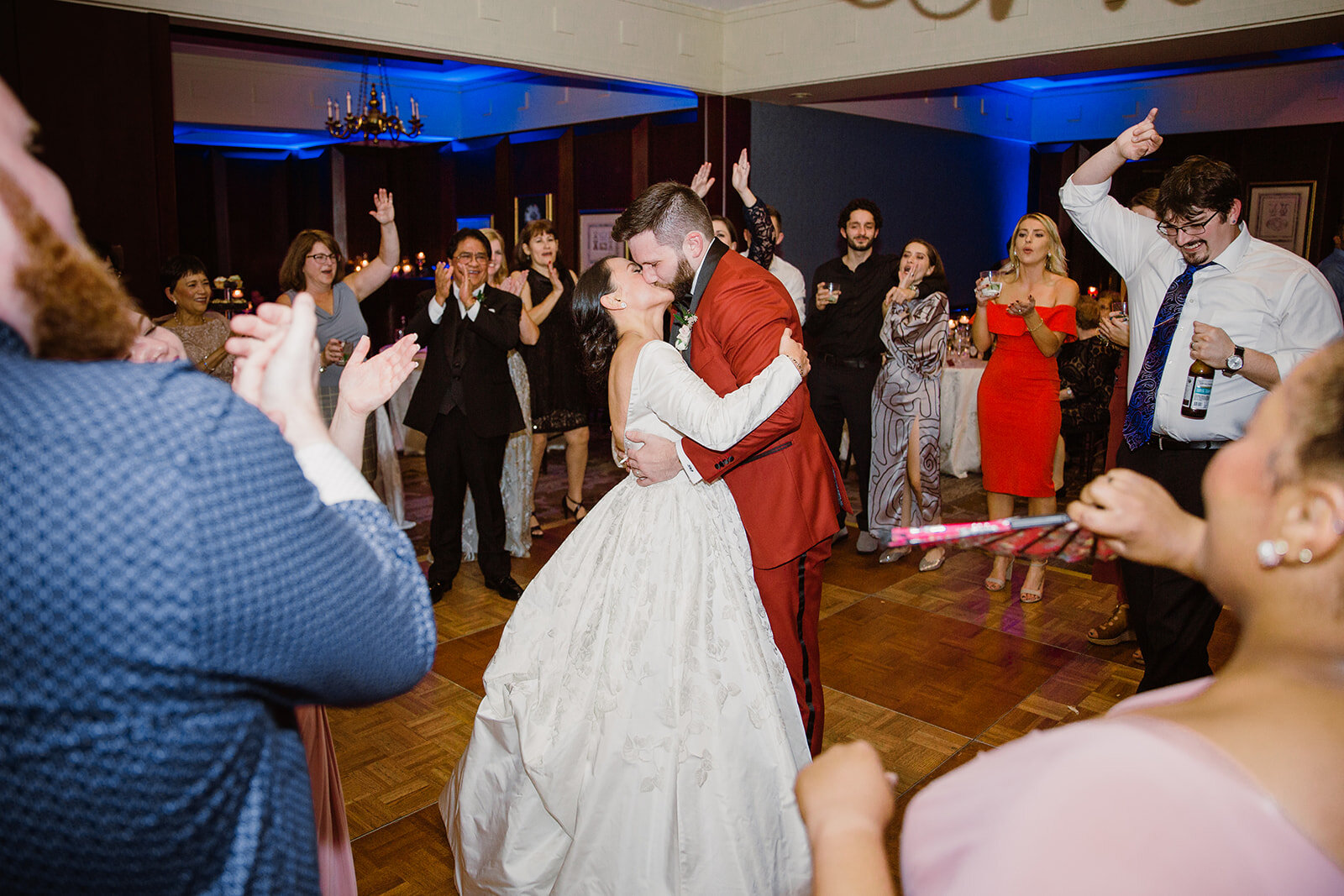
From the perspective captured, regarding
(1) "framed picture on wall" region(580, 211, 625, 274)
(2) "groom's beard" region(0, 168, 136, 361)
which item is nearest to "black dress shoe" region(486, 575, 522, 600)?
(2) "groom's beard" region(0, 168, 136, 361)

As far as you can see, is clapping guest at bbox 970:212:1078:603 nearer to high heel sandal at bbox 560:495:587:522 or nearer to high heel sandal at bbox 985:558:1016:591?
high heel sandal at bbox 985:558:1016:591

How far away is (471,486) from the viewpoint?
4.29 m

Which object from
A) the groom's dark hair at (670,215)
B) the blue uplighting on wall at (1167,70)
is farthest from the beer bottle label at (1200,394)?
the blue uplighting on wall at (1167,70)

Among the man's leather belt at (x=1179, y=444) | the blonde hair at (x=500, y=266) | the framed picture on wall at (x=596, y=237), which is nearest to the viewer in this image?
the man's leather belt at (x=1179, y=444)

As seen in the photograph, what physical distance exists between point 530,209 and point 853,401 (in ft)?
18.5

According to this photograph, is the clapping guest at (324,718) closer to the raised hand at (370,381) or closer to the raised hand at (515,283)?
the raised hand at (370,381)

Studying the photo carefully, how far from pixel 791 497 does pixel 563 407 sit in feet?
11.2

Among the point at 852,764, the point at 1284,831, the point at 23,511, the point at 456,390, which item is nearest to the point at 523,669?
the point at 852,764

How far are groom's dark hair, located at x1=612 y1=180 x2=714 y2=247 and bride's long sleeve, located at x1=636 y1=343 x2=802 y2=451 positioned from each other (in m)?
0.38

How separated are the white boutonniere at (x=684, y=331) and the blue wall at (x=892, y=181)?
4172 millimetres

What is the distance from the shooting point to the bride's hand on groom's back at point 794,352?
1.99 meters

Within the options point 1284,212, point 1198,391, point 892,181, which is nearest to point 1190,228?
point 1198,391

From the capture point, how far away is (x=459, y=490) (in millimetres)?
4266

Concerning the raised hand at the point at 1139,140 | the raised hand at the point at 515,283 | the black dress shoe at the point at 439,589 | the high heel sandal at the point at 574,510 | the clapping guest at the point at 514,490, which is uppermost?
the raised hand at the point at 1139,140
